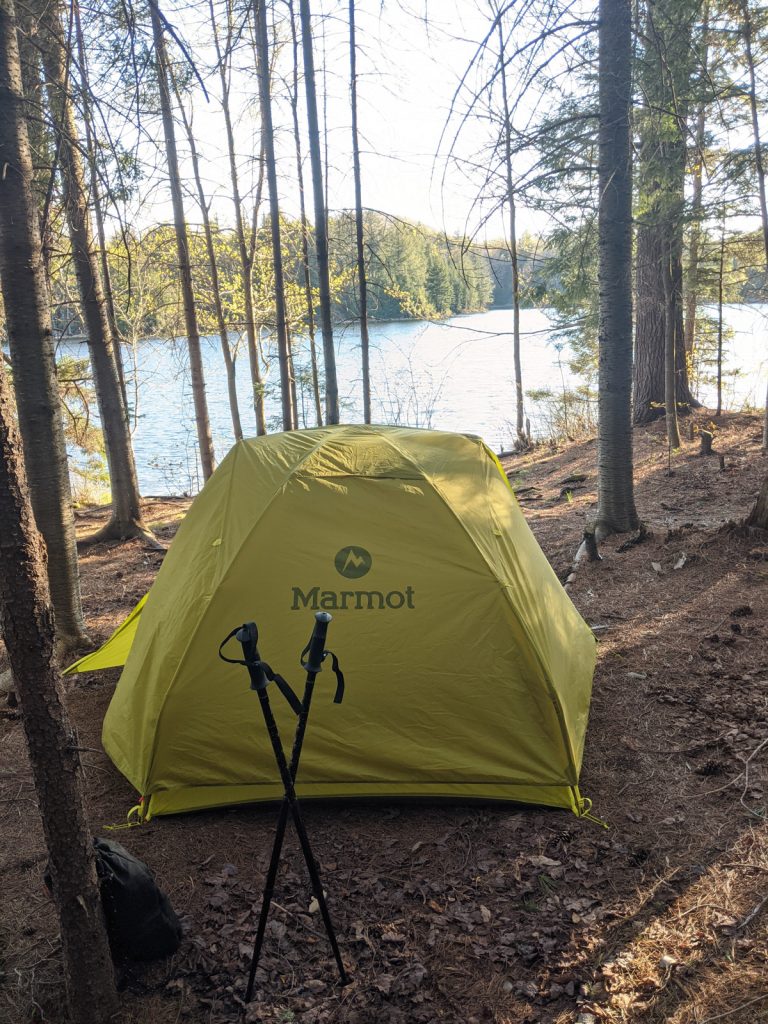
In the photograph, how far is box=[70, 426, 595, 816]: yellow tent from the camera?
3.57 meters

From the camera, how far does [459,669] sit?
12.0 ft

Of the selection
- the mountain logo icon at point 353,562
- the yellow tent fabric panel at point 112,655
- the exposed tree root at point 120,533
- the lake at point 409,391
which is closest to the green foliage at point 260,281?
the lake at point 409,391

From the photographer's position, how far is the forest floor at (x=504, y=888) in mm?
2482

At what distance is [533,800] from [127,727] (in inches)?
84.5

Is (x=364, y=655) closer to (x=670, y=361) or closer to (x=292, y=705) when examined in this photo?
(x=292, y=705)

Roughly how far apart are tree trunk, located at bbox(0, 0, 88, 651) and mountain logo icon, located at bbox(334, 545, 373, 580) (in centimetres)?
217

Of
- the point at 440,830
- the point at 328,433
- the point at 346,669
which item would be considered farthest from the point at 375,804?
the point at 328,433

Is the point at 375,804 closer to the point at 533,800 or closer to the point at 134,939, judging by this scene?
the point at 533,800

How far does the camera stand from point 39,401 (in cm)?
483

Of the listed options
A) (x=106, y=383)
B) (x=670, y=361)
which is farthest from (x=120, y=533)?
(x=670, y=361)

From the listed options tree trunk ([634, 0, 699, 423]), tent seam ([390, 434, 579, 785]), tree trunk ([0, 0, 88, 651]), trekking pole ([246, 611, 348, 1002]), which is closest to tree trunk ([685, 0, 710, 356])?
tree trunk ([634, 0, 699, 423])

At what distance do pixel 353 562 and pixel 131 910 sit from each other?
5.98 ft

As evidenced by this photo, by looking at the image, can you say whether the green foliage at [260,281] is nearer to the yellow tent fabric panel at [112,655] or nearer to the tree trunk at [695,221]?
the tree trunk at [695,221]

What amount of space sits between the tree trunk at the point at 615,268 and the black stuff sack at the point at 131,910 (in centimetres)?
584
